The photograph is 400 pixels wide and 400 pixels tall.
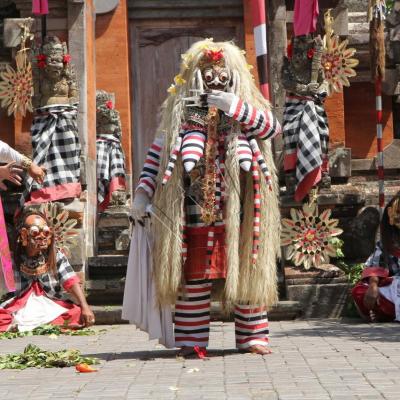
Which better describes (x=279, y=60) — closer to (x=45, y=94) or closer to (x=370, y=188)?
(x=370, y=188)

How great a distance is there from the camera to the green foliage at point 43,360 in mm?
7445

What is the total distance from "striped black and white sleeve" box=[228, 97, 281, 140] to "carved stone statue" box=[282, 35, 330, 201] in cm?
342

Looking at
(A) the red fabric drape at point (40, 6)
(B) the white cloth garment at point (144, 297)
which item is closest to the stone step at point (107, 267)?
(A) the red fabric drape at point (40, 6)

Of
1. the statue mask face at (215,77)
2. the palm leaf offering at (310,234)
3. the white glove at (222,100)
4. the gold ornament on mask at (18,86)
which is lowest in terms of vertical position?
the palm leaf offering at (310,234)

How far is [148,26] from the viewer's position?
16.2 metres

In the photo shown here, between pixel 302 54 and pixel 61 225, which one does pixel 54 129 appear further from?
pixel 302 54

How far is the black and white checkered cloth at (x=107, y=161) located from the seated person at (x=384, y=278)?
5315 mm

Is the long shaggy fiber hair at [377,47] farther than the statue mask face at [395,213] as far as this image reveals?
Yes

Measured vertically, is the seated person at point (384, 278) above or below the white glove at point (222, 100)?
below

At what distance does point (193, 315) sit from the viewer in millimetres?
7824

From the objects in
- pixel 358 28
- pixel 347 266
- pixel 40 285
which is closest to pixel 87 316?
pixel 40 285

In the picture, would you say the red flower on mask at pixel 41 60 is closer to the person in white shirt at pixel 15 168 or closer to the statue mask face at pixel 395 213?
the person in white shirt at pixel 15 168

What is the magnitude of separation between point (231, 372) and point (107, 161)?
28.2ft

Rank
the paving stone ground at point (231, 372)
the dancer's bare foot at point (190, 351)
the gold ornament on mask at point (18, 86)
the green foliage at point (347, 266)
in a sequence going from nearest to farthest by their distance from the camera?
1. the paving stone ground at point (231, 372)
2. the dancer's bare foot at point (190, 351)
3. the green foliage at point (347, 266)
4. the gold ornament on mask at point (18, 86)
